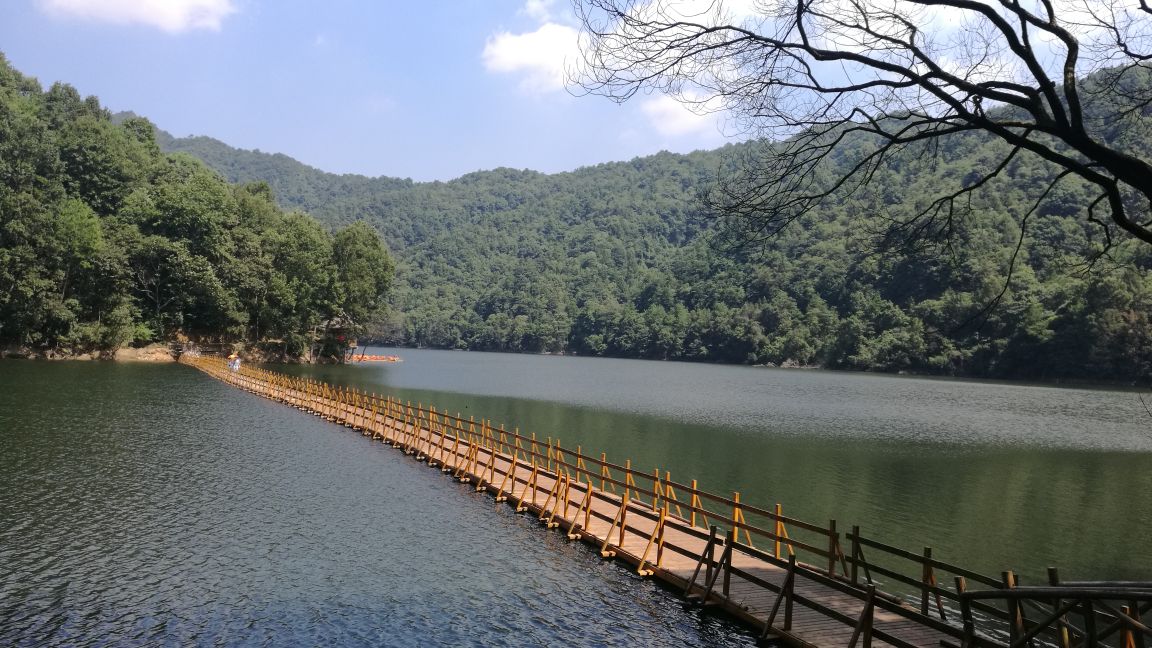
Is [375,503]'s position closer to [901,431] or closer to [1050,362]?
[901,431]

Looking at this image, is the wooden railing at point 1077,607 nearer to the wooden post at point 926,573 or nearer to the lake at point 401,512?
the wooden post at point 926,573

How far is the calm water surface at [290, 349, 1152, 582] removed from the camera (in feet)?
74.6

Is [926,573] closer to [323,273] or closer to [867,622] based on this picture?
[867,622]

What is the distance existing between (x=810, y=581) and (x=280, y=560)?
10756 millimetres

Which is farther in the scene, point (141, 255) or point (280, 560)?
point (141, 255)

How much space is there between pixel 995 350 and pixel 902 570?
92292 mm

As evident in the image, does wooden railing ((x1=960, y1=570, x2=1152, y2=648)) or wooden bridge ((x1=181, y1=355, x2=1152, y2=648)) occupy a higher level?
wooden railing ((x1=960, y1=570, x2=1152, y2=648))

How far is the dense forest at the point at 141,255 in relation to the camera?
64188mm

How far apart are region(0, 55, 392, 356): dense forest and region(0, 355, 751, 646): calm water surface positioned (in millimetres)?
44383

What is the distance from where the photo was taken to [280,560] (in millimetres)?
15938

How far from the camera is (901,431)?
150 ft

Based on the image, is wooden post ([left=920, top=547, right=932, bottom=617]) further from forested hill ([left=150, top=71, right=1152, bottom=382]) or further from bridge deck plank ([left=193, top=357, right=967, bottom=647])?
forested hill ([left=150, top=71, right=1152, bottom=382])

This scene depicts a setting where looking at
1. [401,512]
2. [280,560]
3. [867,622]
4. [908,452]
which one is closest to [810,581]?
[867,622]

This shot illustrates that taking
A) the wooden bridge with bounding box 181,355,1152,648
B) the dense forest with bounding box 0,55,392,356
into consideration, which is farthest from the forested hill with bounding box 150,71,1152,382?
the wooden bridge with bounding box 181,355,1152,648
